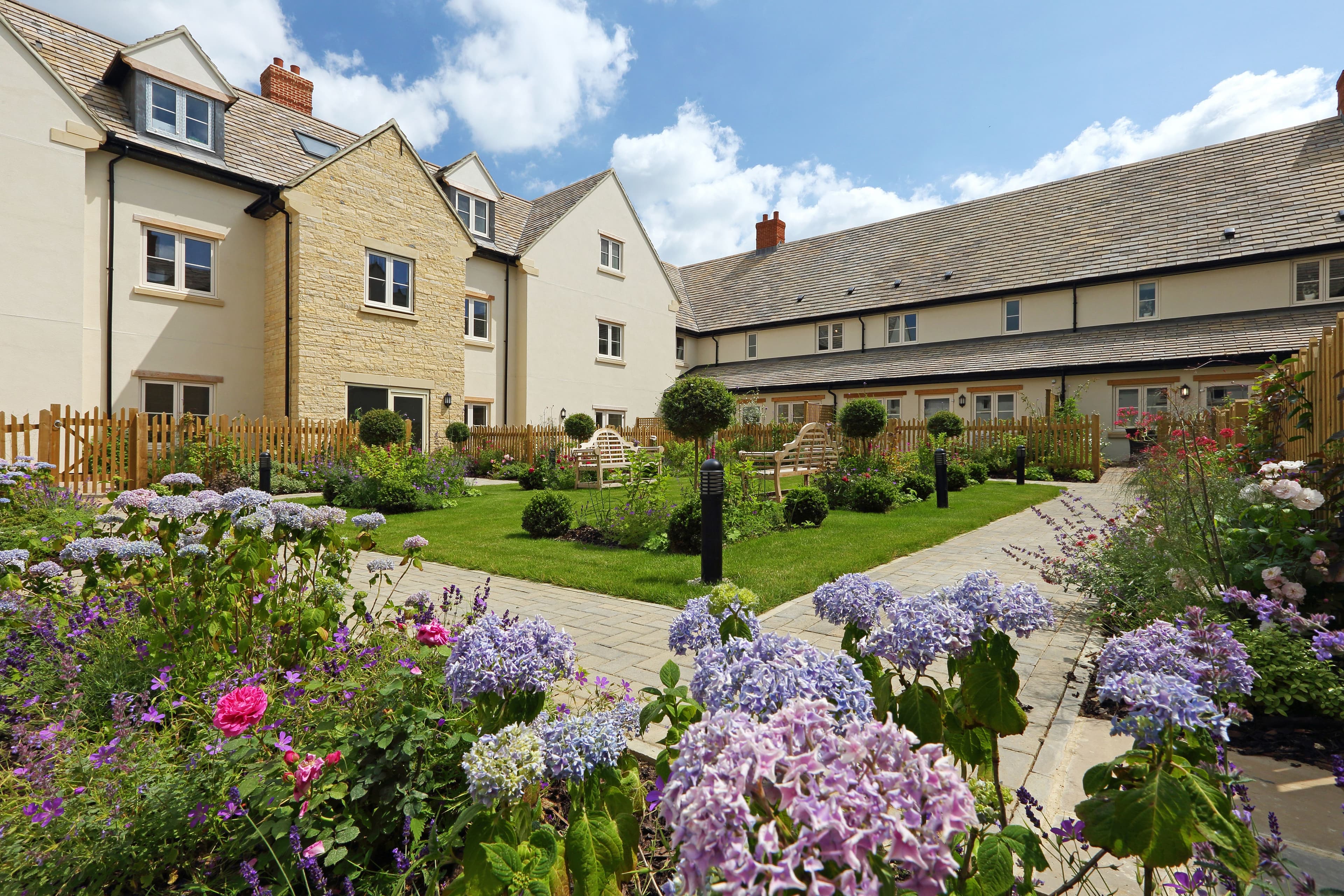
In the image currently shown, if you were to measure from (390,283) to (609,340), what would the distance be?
871 cm

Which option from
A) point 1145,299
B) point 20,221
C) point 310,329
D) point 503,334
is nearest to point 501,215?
point 503,334

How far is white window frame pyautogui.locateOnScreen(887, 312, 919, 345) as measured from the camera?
87.4ft

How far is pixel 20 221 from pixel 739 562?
1552cm

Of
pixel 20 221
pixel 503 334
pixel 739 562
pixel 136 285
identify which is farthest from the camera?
pixel 503 334

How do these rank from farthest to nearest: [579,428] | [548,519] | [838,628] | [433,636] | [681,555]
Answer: [579,428], [548,519], [681,555], [838,628], [433,636]

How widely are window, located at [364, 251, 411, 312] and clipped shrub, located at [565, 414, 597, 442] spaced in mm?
5480

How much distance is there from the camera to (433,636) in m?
2.28

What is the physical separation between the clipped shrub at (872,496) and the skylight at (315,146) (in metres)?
17.2

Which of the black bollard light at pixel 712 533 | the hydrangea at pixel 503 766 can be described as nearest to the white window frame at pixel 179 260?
the black bollard light at pixel 712 533

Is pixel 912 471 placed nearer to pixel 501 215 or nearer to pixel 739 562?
pixel 739 562

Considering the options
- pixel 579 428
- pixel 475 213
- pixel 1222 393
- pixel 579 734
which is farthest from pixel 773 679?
pixel 1222 393

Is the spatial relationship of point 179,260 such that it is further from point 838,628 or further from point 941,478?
point 941,478

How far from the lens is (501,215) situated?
22.5 m

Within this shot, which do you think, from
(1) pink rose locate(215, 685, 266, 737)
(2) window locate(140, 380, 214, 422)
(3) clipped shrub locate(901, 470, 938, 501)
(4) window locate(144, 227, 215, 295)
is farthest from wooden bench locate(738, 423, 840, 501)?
(4) window locate(144, 227, 215, 295)
